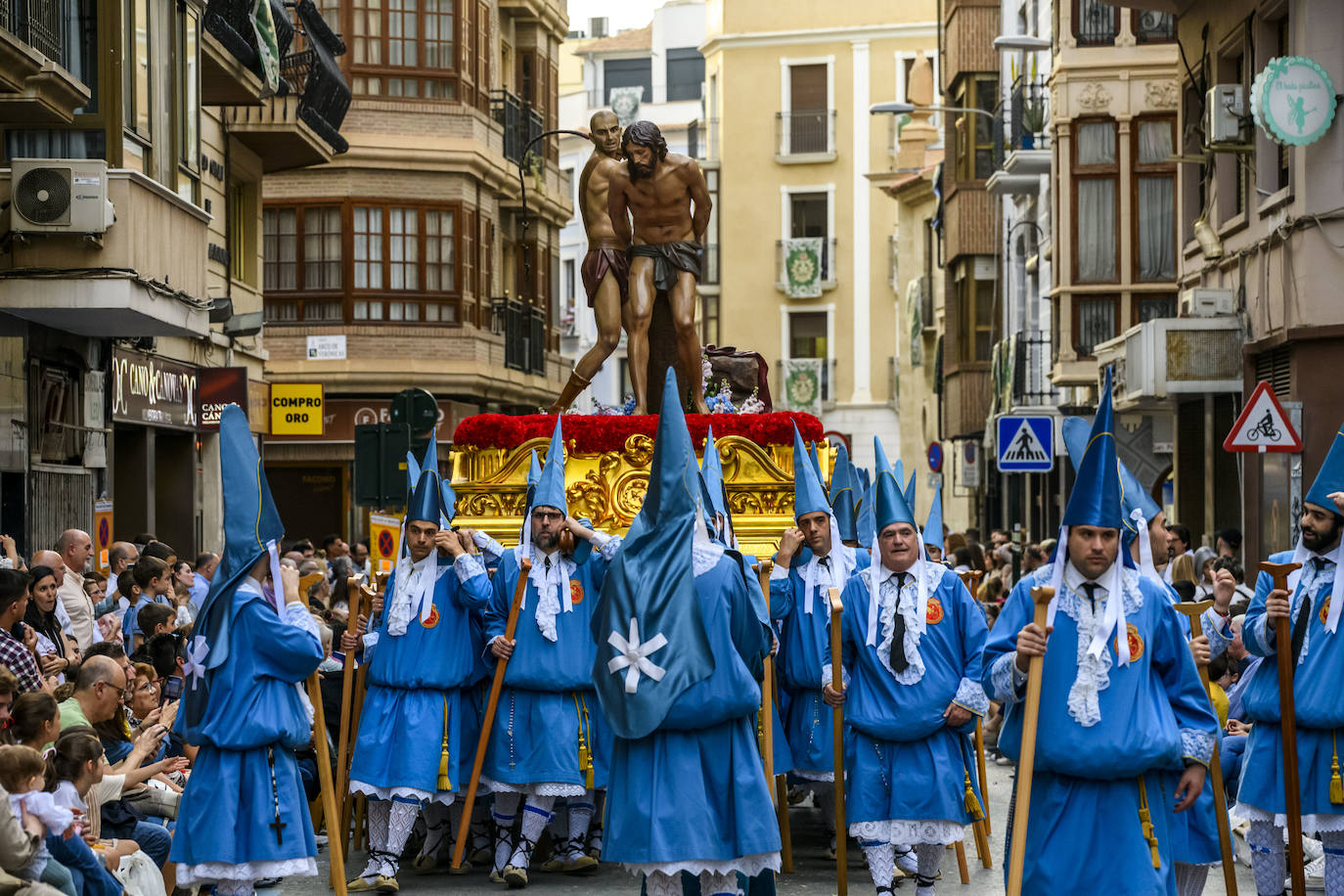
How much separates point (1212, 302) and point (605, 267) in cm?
1008

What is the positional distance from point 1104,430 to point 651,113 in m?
64.1

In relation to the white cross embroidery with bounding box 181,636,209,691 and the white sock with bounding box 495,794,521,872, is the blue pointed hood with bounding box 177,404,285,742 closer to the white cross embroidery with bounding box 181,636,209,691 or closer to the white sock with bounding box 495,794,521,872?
the white cross embroidery with bounding box 181,636,209,691

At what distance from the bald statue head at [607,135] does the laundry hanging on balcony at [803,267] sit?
4719 centimetres

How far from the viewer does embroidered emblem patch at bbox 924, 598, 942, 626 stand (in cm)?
1047

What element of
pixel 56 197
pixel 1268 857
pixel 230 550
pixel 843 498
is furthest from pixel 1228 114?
pixel 230 550

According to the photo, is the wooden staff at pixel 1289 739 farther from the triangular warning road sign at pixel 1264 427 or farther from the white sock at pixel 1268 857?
the triangular warning road sign at pixel 1264 427

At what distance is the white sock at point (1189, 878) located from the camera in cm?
906

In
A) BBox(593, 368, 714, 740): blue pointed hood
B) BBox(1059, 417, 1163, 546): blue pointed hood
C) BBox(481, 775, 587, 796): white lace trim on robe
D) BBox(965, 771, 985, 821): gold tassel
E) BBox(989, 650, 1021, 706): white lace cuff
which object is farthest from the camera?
BBox(481, 775, 587, 796): white lace trim on robe

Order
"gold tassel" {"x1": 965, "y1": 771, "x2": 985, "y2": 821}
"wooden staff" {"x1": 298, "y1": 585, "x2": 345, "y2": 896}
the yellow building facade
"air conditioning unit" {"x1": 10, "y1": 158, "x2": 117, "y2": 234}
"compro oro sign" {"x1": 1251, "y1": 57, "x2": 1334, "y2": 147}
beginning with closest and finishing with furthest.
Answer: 1. "wooden staff" {"x1": 298, "y1": 585, "x2": 345, "y2": 896}
2. "gold tassel" {"x1": 965, "y1": 771, "x2": 985, "y2": 821}
3. "air conditioning unit" {"x1": 10, "y1": 158, "x2": 117, "y2": 234}
4. "compro oro sign" {"x1": 1251, "y1": 57, "x2": 1334, "y2": 147}
5. the yellow building facade

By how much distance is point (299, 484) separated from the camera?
35500 mm

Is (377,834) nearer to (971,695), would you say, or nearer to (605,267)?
(971,695)

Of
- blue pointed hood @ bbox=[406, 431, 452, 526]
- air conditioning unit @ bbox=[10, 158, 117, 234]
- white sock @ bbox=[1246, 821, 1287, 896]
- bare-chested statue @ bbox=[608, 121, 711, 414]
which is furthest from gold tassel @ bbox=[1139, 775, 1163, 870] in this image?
air conditioning unit @ bbox=[10, 158, 117, 234]

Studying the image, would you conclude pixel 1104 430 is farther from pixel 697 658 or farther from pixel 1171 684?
pixel 697 658

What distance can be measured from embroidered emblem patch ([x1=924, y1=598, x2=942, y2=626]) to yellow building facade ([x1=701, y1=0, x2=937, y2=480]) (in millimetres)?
51610
